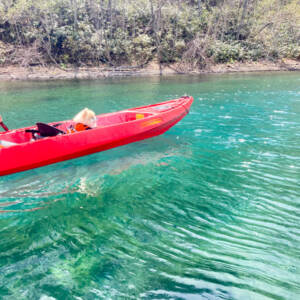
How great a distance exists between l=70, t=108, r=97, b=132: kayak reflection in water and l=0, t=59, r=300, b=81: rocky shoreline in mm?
19450

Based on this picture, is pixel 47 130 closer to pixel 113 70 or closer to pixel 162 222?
pixel 162 222

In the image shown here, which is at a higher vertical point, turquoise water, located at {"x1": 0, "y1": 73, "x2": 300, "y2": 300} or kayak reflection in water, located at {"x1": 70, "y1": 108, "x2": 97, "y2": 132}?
kayak reflection in water, located at {"x1": 70, "y1": 108, "x2": 97, "y2": 132}

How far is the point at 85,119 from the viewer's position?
5.97 m

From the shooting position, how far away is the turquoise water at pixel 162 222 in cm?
276

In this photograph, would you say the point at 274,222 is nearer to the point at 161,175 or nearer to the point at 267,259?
the point at 267,259

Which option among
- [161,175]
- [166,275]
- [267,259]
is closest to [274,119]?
[161,175]

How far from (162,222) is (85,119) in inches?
134

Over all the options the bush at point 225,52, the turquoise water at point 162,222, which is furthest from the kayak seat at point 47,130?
the bush at point 225,52

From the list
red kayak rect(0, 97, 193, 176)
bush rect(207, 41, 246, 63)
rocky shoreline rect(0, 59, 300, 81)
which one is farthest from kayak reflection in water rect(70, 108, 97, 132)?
bush rect(207, 41, 246, 63)

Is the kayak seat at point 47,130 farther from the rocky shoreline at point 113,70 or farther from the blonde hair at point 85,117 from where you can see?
the rocky shoreline at point 113,70

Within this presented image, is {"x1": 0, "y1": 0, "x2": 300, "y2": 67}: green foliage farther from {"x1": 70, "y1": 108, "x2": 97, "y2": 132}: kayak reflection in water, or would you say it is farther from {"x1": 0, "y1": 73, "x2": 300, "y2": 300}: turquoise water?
{"x1": 70, "y1": 108, "x2": 97, "y2": 132}: kayak reflection in water

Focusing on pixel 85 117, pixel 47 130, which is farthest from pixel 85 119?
pixel 47 130

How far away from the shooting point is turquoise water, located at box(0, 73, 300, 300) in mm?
2758

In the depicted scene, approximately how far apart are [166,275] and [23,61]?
91.5 ft
